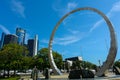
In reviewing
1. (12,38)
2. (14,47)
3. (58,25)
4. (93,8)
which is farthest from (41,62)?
(12,38)

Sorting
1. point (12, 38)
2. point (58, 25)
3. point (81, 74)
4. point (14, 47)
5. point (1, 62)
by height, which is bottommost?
point (81, 74)

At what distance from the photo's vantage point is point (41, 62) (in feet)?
187

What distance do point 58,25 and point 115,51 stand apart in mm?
15946

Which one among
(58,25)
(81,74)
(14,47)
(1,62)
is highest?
(58,25)

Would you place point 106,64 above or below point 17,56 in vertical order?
below

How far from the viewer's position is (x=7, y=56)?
1770 inches

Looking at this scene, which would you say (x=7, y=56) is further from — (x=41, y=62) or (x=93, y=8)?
(x=93, y=8)

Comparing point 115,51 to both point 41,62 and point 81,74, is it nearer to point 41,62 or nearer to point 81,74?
point 81,74

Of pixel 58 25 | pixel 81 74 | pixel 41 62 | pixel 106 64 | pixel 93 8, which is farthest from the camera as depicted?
pixel 41 62

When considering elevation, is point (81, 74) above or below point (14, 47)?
below

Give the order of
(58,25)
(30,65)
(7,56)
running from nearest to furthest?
1. (58,25)
2. (7,56)
3. (30,65)

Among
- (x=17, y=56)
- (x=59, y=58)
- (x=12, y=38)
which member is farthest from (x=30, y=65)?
(x=12, y=38)

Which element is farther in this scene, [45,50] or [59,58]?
[59,58]

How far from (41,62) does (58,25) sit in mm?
21960
